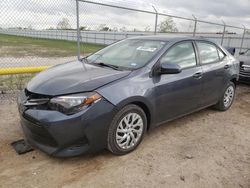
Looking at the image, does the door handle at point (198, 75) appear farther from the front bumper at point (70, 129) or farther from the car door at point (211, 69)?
the front bumper at point (70, 129)

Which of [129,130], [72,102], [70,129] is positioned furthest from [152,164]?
[72,102]

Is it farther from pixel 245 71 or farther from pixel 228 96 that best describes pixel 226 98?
pixel 245 71

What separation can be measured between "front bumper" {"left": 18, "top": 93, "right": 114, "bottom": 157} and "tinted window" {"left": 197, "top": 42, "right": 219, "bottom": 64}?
7.52 feet

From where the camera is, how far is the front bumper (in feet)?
9.21

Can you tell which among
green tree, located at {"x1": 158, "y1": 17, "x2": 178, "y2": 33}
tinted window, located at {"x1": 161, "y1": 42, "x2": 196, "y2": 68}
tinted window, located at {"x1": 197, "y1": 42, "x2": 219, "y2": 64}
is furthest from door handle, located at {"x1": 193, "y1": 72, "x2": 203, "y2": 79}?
green tree, located at {"x1": 158, "y1": 17, "x2": 178, "y2": 33}

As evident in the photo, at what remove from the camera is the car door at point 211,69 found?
4473mm

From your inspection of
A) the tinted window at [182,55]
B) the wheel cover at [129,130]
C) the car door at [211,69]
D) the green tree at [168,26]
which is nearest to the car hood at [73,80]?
the wheel cover at [129,130]

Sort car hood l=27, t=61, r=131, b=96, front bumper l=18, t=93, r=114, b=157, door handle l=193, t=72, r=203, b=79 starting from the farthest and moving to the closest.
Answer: door handle l=193, t=72, r=203, b=79 → car hood l=27, t=61, r=131, b=96 → front bumper l=18, t=93, r=114, b=157

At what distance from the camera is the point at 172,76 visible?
380 centimetres

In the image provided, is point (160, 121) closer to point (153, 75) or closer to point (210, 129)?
point (153, 75)

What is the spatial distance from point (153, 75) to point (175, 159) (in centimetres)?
117

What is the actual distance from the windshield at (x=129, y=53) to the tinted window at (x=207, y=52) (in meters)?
0.95

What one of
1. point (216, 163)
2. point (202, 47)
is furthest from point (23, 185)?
point (202, 47)

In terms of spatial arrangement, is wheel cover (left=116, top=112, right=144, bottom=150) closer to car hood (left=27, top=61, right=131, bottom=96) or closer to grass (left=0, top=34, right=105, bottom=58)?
car hood (left=27, top=61, right=131, bottom=96)
